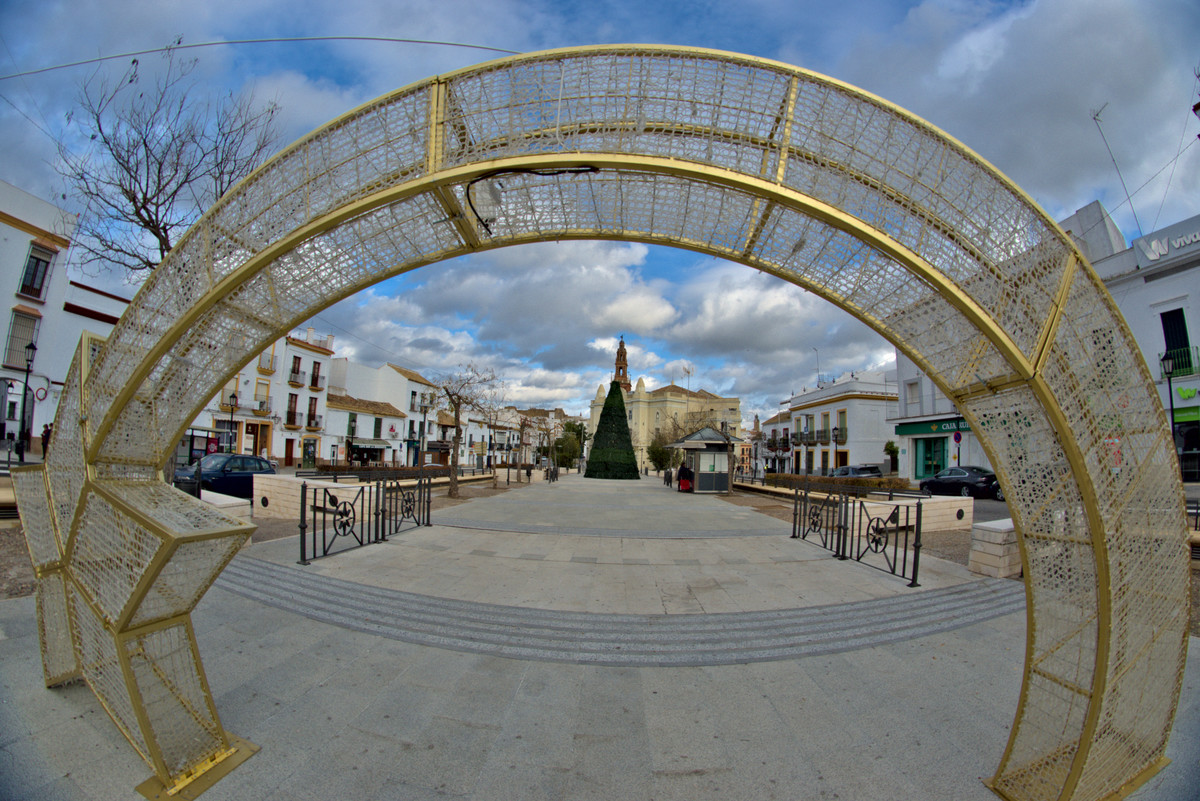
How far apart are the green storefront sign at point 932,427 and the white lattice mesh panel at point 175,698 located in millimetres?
29637

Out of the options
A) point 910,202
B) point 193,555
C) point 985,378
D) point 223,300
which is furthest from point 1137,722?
point 223,300

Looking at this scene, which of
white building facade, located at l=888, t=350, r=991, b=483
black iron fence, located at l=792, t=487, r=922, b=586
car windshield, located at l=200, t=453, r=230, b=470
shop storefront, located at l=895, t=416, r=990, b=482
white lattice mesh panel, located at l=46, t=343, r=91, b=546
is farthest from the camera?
white building facade, located at l=888, t=350, r=991, b=483

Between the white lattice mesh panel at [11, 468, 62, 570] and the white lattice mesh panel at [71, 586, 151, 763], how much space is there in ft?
1.26

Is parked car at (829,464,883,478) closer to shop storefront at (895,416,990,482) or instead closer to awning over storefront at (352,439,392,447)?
shop storefront at (895,416,990,482)

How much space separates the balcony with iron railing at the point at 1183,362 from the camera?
49.7 ft

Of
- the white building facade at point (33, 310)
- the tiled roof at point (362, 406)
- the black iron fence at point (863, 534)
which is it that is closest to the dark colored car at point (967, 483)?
the black iron fence at point (863, 534)

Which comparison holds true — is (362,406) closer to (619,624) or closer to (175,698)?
(619,624)

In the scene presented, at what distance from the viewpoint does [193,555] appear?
1982mm

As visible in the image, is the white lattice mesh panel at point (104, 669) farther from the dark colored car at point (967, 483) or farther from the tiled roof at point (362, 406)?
the tiled roof at point (362, 406)

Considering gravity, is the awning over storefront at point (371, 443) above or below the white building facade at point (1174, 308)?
below

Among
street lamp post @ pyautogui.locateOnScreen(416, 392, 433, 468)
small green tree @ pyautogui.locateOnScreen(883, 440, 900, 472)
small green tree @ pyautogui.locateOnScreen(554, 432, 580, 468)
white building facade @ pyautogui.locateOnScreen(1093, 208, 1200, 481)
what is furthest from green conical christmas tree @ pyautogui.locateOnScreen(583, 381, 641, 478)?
small green tree @ pyautogui.locateOnScreen(554, 432, 580, 468)

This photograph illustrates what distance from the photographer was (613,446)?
3225 centimetres

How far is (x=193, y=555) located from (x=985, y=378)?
3.30 meters

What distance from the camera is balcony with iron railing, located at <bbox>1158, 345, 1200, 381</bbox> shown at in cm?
1514
